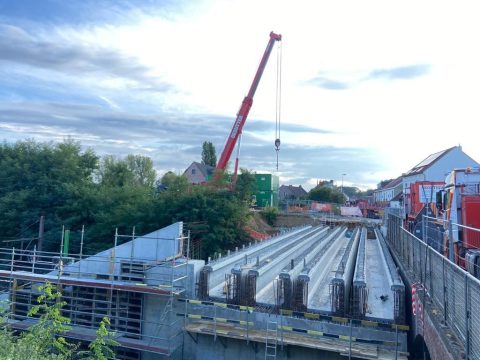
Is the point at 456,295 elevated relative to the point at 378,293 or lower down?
elevated

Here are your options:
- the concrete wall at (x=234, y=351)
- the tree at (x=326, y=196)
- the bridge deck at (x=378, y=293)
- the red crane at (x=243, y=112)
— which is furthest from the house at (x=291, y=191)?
the concrete wall at (x=234, y=351)

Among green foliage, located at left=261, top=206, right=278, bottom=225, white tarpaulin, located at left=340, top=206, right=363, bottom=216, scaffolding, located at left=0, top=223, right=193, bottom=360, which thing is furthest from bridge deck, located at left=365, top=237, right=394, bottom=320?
white tarpaulin, located at left=340, top=206, right=363, bottom=216

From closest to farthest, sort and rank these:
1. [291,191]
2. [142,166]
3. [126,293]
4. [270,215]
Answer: [126,293] < [270,215] < [142,166] < [291,191]

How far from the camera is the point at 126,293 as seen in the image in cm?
1318

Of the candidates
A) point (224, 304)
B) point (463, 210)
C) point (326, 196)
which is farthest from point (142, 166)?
point (463, 210)

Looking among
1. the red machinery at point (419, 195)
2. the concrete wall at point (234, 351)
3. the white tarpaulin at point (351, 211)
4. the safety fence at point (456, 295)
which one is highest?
the red machinery at point (419, 195)

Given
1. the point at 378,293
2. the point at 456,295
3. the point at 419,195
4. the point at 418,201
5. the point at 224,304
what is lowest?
the point at 224,304

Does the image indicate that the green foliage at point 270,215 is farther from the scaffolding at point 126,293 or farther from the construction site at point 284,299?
the scaffolding at point 126,293

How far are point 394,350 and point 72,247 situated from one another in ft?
73.2

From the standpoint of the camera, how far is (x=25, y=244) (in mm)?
28297

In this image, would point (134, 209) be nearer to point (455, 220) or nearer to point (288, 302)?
point (288, 302)

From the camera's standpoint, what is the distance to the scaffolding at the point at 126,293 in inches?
482

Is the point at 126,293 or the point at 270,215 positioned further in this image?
the point at 270,215

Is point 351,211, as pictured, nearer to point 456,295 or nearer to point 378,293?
point 378,293
